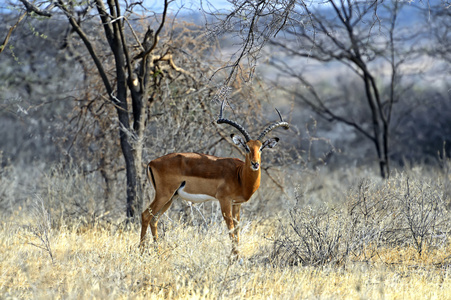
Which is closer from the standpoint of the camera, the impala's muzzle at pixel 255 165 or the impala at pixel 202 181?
the impala's muzzle at pixel 255 165

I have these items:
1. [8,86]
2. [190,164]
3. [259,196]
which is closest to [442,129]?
[259,196]

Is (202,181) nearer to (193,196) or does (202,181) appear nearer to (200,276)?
(193,196)

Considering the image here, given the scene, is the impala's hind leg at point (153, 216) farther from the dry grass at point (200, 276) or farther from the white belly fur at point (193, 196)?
the dry grass at point (200, 276)

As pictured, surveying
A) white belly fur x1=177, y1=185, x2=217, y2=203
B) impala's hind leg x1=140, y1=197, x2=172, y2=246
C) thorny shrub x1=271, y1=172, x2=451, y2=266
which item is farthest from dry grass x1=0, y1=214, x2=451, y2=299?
white belly fur x1=177, y1=185, x2=217, y2=203

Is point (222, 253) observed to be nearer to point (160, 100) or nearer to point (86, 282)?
point (86, 282)

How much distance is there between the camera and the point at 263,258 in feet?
21.3

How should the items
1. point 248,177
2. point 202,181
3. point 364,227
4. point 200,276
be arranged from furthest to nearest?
point 202,181
point 248,177
point 364,227
point 200,276

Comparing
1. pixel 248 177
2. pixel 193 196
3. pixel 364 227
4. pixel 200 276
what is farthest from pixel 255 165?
pixel 200 276

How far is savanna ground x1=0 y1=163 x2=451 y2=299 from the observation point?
500 centimetres

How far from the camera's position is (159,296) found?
489cm

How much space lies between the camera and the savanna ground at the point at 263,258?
4996mm

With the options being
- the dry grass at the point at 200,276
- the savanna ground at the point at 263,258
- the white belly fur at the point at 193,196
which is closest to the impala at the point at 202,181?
the white belly fur at the point at 193,196

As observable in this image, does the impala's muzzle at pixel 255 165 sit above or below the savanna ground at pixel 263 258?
above

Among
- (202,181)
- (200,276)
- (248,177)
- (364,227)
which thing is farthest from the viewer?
(202,181)
